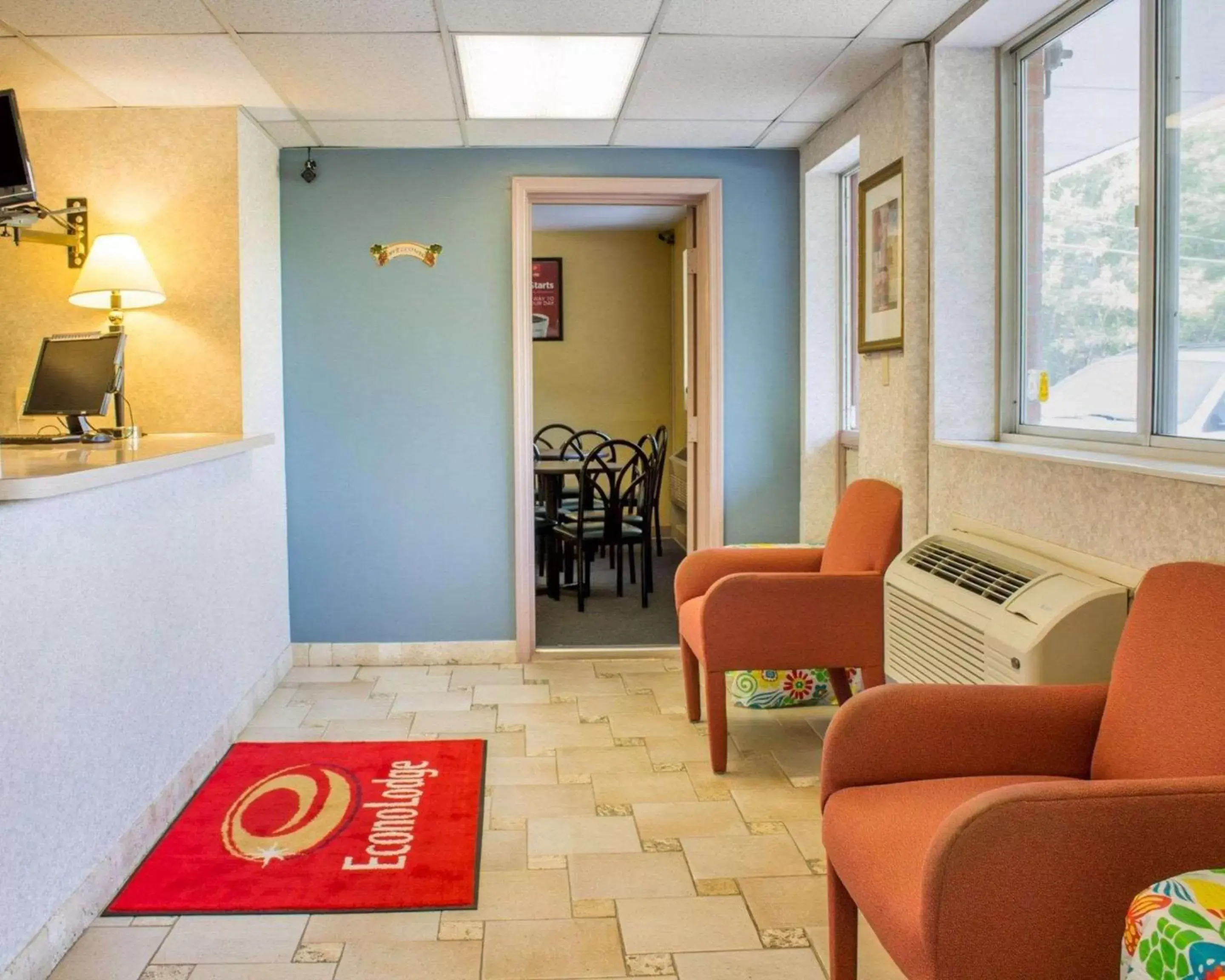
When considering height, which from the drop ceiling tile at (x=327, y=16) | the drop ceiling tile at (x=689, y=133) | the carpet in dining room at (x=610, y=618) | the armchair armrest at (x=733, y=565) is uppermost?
the drop ceiling tile at (x=689, y=133)

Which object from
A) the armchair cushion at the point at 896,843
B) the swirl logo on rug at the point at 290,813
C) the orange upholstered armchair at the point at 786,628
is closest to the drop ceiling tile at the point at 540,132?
the orange upholstered armchair at the point at 786,628

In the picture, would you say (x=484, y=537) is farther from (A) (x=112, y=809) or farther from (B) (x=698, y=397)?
(A) (x=112, y=809)

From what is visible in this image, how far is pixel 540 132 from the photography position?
4586 mm

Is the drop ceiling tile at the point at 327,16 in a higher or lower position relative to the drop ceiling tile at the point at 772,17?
lower

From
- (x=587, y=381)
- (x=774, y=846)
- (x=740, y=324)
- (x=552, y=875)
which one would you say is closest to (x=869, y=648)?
(x=774, y=846)

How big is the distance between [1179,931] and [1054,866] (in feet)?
0.90

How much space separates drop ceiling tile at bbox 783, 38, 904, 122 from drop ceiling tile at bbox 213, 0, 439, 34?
131 centimetres

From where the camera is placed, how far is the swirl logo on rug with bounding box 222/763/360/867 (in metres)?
2.99

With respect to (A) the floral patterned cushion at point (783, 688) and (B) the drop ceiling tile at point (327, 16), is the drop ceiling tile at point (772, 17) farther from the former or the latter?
(A) the floral patterned cushion at point (783, 688)

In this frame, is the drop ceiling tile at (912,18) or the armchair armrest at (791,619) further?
the armchair armrest at (791,619)

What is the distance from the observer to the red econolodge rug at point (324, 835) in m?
2.70

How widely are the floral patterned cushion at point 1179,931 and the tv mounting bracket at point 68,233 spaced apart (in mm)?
3555

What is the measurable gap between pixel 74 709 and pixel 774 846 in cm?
171

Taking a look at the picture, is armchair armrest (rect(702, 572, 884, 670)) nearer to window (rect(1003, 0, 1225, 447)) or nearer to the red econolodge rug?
window (rect(1003, 0, 1225, 447))
